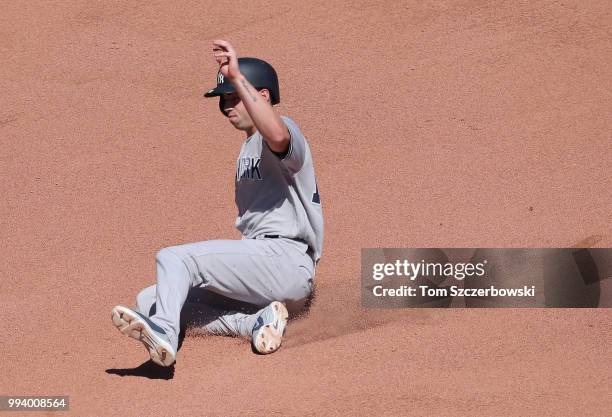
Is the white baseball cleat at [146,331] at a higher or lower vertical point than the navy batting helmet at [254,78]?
lower

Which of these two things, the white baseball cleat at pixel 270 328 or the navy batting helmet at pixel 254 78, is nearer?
the white baseball cleat at pixel 270 328

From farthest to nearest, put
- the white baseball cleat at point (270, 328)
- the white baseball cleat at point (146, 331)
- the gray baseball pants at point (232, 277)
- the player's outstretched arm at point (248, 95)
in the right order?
the white baseball cleat at point (270, 328)
the gray baseball pants at point (232, 277)
the player's outstretched arm at point (248, 95)
the white baseball cleat at point (146, 331)

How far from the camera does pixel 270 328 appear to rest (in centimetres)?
545

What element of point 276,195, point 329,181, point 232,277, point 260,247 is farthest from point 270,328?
point 329,181

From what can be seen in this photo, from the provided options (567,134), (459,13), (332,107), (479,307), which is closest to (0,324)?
(479,307)

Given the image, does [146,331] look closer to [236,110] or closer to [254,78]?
[236,110]

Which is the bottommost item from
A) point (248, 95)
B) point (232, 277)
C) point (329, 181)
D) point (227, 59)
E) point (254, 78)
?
point (232, 277)

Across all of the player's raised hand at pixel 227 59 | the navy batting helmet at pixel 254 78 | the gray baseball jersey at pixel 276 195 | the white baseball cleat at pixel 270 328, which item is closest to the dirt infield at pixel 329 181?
the white baseball cleat at pixel 270 328

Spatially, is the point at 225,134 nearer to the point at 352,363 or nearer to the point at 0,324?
the point at 0,324

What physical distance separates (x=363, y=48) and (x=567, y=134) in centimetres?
203

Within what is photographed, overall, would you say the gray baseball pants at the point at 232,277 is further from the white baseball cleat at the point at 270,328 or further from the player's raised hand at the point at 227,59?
the player's raised hand at the point at 227,59

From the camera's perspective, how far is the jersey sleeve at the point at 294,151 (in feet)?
17.7

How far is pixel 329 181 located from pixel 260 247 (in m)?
2.18

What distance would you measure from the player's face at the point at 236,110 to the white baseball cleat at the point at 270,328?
925 millimetres
